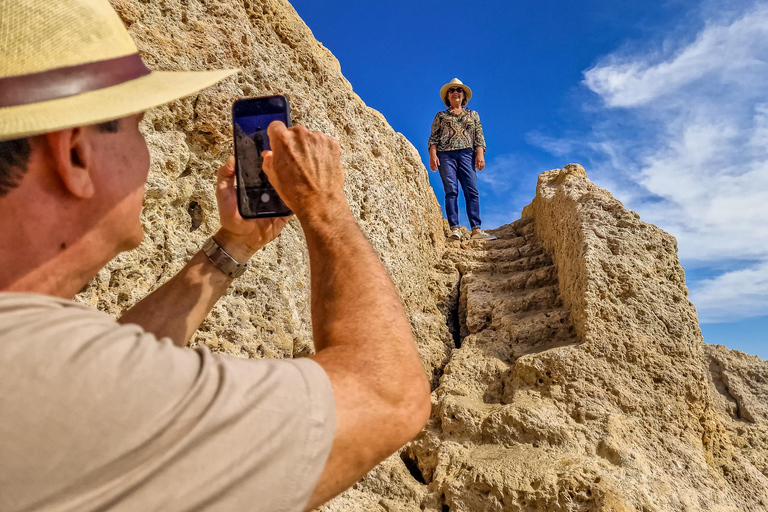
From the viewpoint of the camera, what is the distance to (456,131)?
23.3 ft

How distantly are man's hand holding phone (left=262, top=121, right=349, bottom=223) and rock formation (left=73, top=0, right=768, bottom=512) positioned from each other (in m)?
1.59

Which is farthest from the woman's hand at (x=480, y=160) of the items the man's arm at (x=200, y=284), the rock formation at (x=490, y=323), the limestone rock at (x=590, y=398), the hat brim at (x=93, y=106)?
the hat brim at (x=93, y=106)

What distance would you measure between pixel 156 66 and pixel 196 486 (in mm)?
2675

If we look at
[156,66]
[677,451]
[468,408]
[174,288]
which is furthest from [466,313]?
[174,288]

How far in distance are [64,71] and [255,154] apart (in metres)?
0.68

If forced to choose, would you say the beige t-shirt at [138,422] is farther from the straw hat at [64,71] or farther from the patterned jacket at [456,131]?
the patterned jacket at [456,131]

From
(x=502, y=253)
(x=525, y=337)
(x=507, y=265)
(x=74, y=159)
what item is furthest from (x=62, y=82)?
(x=502, y=253)

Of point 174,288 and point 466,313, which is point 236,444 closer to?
point 174,288

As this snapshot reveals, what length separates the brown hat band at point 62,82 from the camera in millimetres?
839

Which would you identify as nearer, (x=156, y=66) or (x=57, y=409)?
(x=57, y=409)

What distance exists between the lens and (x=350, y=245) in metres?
1.15

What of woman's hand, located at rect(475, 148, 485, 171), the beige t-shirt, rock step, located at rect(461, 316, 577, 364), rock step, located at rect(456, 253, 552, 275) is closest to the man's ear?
the beige t-shirt

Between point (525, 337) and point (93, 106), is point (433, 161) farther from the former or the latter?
point (93, 106)

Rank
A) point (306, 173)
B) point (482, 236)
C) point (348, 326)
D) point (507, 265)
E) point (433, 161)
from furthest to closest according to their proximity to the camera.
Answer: point (433, 161) < point (482, 236) < point (507, 265) < point (306, 173) < point (348, 326)
